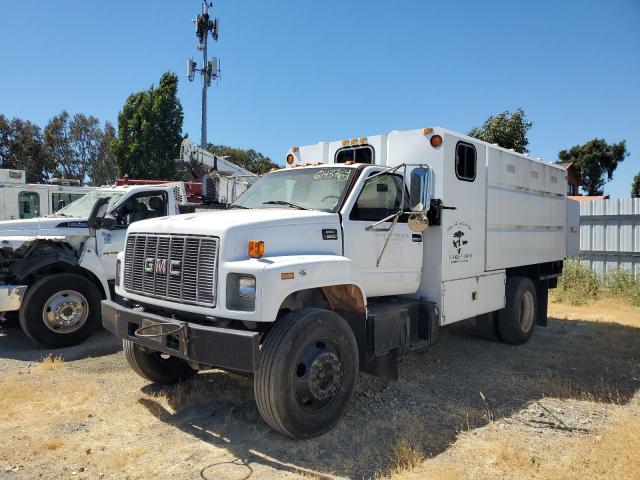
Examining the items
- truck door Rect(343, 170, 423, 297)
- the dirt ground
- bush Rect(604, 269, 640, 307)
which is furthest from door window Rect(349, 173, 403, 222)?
bush Rect(604, 269, 640, 307)

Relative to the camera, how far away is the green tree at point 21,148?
3509cm

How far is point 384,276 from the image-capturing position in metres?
5.18

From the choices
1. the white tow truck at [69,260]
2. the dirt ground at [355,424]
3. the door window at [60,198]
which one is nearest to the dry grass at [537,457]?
the dirt ground at [355,424]

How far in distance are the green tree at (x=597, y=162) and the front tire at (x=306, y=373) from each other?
2270 inches

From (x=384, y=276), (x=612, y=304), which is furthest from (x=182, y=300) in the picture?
(x=612, y=304)

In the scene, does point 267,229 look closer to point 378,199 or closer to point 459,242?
point 378,199

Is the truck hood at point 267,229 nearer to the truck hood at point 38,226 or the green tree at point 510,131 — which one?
the truck hood at point 38,226

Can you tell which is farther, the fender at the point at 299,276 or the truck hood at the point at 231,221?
the truck hood at the point at 231,221

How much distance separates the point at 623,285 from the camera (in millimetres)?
11703

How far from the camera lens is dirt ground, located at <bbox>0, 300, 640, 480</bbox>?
12.2 feet

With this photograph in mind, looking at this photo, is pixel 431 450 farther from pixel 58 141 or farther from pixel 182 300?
pixel 58 141

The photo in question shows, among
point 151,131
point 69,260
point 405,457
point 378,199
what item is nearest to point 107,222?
point 69,260

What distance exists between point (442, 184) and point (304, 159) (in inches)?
81.0

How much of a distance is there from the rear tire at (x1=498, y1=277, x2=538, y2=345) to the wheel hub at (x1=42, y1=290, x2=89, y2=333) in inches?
234
